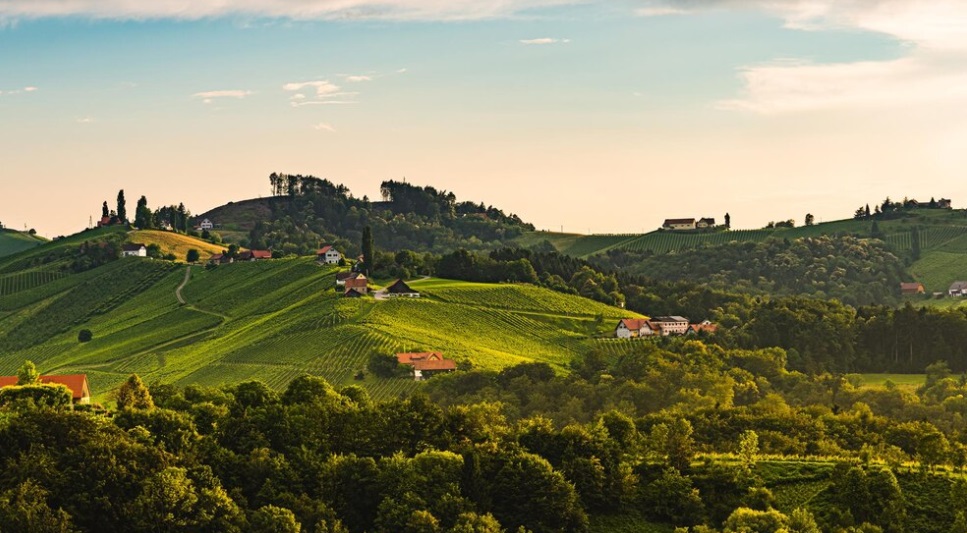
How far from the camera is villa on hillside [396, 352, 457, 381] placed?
16012 centimetres

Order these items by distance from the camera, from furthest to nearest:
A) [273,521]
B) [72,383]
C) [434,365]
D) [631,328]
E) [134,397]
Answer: [631,328] → [434,365] → [72,383] → [134,397] → [273,521]

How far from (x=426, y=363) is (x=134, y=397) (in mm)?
63002

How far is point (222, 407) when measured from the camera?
93812 millimetres

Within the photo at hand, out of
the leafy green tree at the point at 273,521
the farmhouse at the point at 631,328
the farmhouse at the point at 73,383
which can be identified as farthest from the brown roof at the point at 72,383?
the farmhouse at the point at 631,328

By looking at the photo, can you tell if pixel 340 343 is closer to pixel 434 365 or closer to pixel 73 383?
pixel 434 365

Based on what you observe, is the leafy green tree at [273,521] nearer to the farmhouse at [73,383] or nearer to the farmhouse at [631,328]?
the farmhouse at [73,383]

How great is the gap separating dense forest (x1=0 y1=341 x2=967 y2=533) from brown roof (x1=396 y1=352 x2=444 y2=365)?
186ft

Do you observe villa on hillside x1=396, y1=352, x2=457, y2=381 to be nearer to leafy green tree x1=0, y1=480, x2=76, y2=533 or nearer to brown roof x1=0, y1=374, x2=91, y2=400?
brown roof x1=0, y1=374, x2=91, y2=400

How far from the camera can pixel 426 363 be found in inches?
6368

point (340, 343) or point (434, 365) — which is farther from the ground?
point (340, 343)

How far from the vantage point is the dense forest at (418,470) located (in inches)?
3039

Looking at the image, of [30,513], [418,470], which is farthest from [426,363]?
[30,513]

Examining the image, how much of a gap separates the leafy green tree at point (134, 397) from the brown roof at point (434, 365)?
2266 inches

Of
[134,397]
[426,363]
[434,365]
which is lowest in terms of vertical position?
[434,365]
